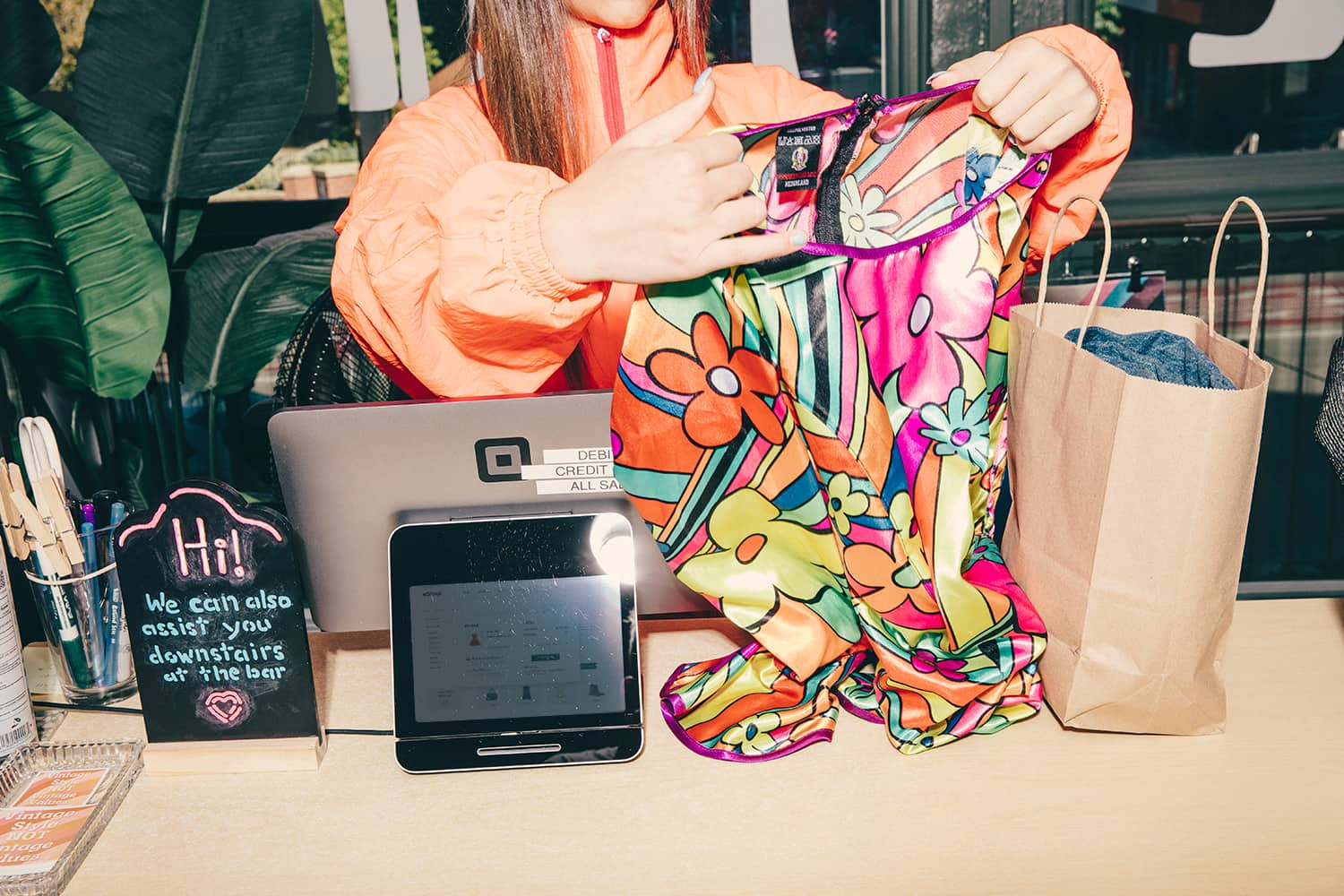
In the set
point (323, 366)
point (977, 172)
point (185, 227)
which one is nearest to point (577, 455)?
point (977, 172)

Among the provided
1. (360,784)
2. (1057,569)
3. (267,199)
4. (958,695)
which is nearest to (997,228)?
(1057,569)

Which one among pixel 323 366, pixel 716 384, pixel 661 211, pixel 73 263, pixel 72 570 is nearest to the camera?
pixel 661 211

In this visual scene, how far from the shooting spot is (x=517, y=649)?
0.97 m

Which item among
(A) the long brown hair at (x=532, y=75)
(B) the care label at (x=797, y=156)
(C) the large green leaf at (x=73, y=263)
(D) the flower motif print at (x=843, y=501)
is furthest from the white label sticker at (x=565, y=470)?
(C) the large green leaf at (x=73, y=263)

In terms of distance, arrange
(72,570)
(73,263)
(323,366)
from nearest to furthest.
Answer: (72,570)
(323,366)
(73,263)

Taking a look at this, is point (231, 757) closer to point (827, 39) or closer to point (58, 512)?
point (58, 512)

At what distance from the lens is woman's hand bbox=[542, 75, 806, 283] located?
836 millimetres

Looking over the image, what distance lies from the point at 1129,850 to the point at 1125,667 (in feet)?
0.52

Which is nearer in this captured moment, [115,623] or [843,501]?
[843,501]

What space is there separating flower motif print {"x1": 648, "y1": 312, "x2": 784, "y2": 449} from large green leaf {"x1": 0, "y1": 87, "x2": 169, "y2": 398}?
5.36 feet

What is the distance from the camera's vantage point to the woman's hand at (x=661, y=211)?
836mm

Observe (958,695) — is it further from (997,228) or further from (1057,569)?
(997,228)

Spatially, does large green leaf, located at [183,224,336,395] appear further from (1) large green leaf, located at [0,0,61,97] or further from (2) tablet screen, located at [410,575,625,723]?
(2) tablet screen, located at [410,575,625,723]

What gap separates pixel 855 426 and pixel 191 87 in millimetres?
1849
